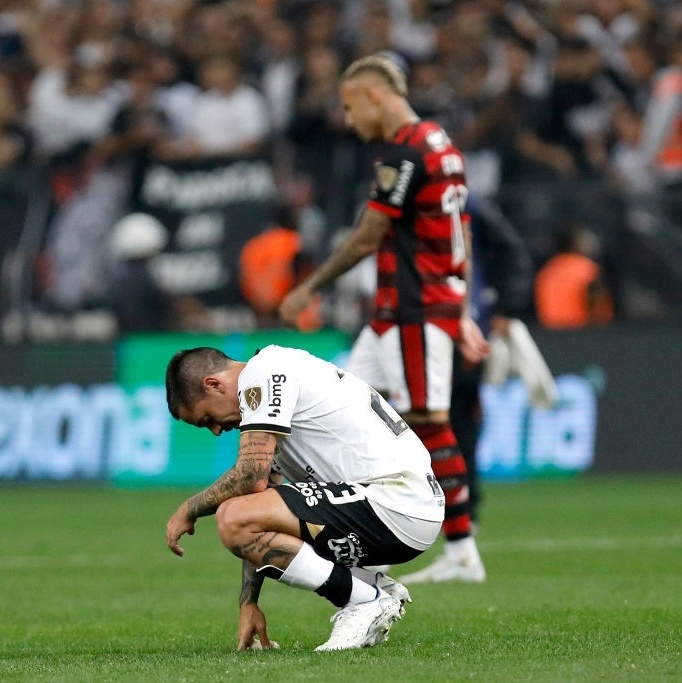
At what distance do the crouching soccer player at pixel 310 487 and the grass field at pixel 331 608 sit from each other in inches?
10.8

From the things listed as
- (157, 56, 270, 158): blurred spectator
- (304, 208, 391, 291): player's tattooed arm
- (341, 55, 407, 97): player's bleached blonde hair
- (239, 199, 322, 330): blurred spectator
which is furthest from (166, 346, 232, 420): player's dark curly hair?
(157, 56, 270, 158): blurred spectator

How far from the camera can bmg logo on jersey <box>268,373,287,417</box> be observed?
596 cm

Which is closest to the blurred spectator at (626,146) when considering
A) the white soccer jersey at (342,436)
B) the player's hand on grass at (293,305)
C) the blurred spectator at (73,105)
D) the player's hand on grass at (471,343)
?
the blurred spectator at (73,105)

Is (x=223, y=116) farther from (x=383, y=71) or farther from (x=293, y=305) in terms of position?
(x=293, y=305)

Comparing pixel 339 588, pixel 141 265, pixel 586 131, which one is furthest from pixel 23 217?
pixel 339 588

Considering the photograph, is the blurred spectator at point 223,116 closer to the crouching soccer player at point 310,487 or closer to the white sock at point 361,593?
the crouching soccer player at point 310,487

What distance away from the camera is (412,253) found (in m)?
8.70

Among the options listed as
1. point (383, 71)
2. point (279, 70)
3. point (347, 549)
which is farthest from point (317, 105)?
point (347, 549)

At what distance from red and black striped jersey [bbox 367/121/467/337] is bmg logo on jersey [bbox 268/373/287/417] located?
269 centimetres

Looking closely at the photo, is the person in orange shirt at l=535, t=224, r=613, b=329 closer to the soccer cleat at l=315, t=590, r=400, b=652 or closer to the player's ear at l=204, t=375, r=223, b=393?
the soccer cleat at l=315, t=590, r=400, b=652

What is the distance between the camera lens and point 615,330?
15.7 metres

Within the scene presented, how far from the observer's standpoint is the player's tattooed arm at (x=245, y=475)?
19.6 ft

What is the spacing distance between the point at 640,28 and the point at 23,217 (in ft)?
22.2

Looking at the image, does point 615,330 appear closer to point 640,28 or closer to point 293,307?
point 640,28
